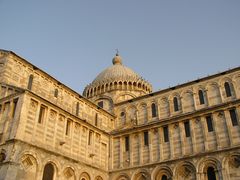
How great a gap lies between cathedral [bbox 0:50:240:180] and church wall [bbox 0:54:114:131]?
9 cm

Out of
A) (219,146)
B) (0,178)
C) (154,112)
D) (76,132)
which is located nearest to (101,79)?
(154,112)

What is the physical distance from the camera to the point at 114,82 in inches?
1526

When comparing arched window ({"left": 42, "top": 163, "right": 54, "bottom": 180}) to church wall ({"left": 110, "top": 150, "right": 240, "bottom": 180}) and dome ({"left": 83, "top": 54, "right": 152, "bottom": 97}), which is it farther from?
dome ({"left": 83, "top": 54, "right": 152, "bottom": 97})

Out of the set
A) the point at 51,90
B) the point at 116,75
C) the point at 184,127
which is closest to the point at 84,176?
the point at 51,90

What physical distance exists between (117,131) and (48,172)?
33.1ft

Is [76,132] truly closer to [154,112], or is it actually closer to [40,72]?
[40,72]

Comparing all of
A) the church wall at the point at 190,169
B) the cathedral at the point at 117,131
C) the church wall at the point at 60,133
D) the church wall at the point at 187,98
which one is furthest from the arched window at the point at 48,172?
the church wall at the point at 187,98

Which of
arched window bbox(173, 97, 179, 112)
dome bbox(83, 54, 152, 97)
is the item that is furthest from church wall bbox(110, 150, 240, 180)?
dome bbox(83, 54, 152, 97)

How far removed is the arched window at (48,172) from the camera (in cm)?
2222

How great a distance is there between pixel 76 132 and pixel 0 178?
8.90 m

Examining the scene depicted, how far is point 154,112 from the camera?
30.8 m

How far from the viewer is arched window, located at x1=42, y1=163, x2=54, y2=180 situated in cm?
2222

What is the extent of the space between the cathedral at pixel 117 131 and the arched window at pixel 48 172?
0.08 meters

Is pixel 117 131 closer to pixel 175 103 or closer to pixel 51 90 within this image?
pixel 175 103
